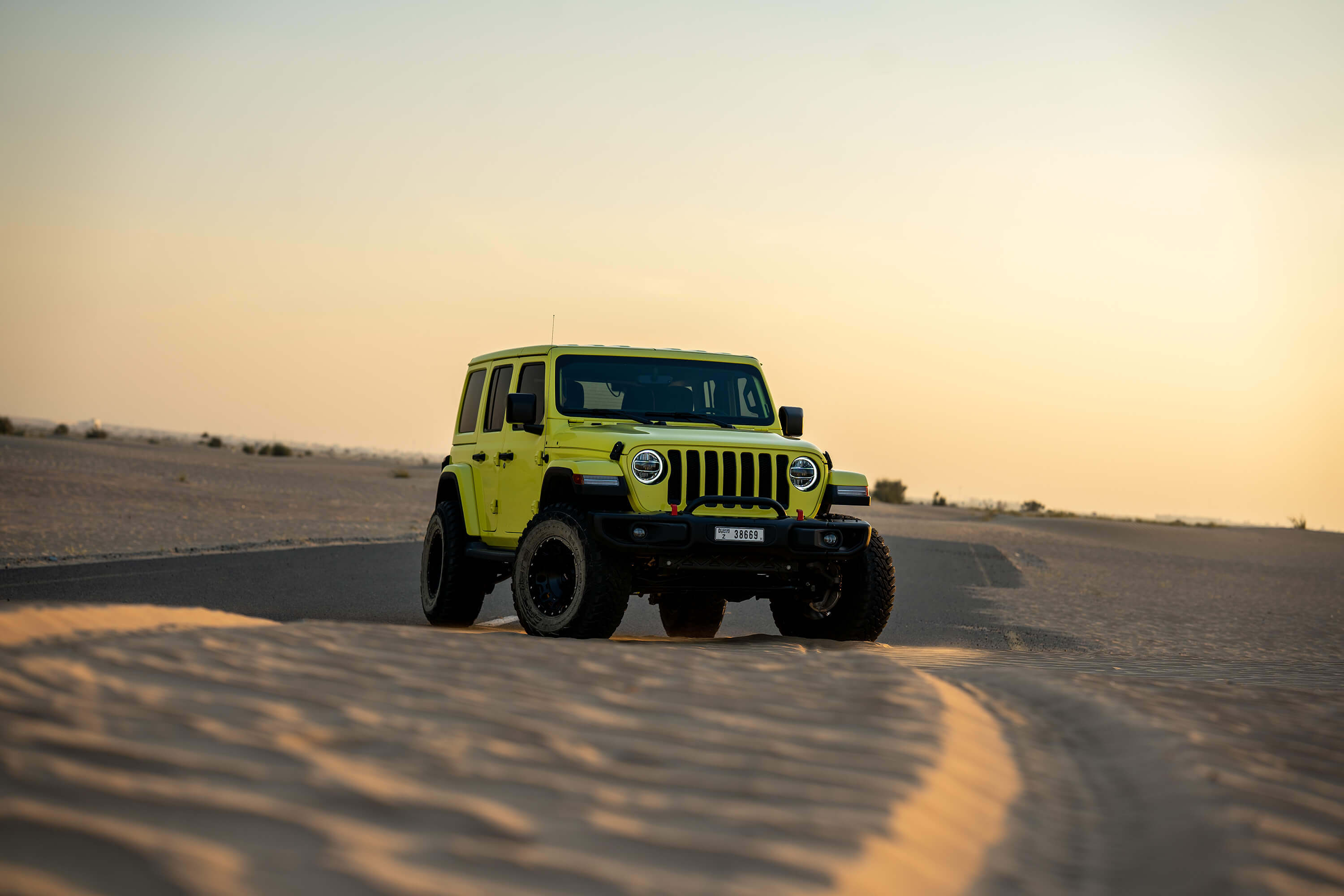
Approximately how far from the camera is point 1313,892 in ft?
10.4

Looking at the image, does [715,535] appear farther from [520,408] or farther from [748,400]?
[748,400]

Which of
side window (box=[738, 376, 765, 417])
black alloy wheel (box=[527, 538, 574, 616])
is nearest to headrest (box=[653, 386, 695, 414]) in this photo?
side window (box=[738, 376, 765, 417])

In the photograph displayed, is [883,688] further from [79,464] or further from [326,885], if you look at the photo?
[79,464]

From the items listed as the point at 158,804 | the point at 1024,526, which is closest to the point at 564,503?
the point at 158,804

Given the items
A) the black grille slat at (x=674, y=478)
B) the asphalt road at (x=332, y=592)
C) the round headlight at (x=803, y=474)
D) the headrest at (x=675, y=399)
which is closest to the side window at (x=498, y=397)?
the headrest at (x=675, y=399)

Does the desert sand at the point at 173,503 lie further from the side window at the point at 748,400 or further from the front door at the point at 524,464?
the side window at the point at 748,400

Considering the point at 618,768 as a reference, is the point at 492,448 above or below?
above

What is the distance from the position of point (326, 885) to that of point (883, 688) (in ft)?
10.5

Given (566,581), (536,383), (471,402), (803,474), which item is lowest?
(566,581)

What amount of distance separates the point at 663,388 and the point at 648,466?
Answer: 67.7 inches

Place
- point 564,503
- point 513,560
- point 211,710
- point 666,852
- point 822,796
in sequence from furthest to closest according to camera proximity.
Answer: point 513,560, point 564,503, point 211,710, point 822,796, point 666,852

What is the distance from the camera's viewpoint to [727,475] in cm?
874

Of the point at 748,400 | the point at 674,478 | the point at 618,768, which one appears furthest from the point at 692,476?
the point at 618,768

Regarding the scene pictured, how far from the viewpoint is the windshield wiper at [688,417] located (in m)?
9.92
